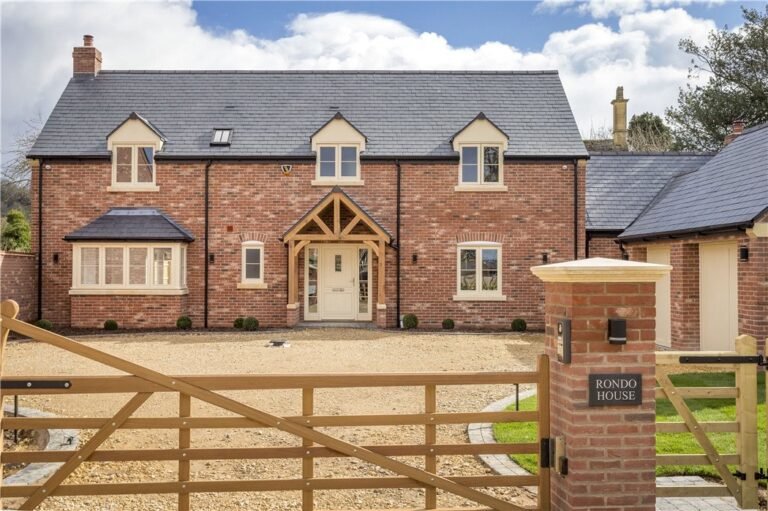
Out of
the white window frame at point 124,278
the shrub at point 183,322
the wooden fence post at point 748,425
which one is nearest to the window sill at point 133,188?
the white window frame at point 124,278

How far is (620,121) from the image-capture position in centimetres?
2766

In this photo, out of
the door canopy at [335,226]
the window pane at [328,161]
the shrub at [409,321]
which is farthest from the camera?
the window pane at [328,161]

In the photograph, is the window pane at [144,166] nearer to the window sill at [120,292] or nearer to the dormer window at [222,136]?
the dormer window at [222,136]

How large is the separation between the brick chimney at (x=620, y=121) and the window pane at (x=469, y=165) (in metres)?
12.2

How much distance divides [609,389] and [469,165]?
14722 mm

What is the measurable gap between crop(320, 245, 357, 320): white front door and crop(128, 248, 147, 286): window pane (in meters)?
5.33

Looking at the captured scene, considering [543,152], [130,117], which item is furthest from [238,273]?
[543,152]

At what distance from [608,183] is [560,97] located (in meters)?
3.41

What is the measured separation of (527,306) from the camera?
58.5ft

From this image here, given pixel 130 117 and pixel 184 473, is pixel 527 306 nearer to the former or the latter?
pixel 130 117

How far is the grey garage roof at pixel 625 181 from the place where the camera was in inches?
715

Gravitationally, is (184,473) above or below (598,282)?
below

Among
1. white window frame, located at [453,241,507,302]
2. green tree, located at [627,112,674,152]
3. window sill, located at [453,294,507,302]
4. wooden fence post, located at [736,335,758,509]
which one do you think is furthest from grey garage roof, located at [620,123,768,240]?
green tree, located at [627,112,674,152]

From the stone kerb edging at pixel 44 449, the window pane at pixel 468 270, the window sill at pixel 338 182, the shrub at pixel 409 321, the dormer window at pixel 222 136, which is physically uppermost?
the dormer window at pixel 222 136
